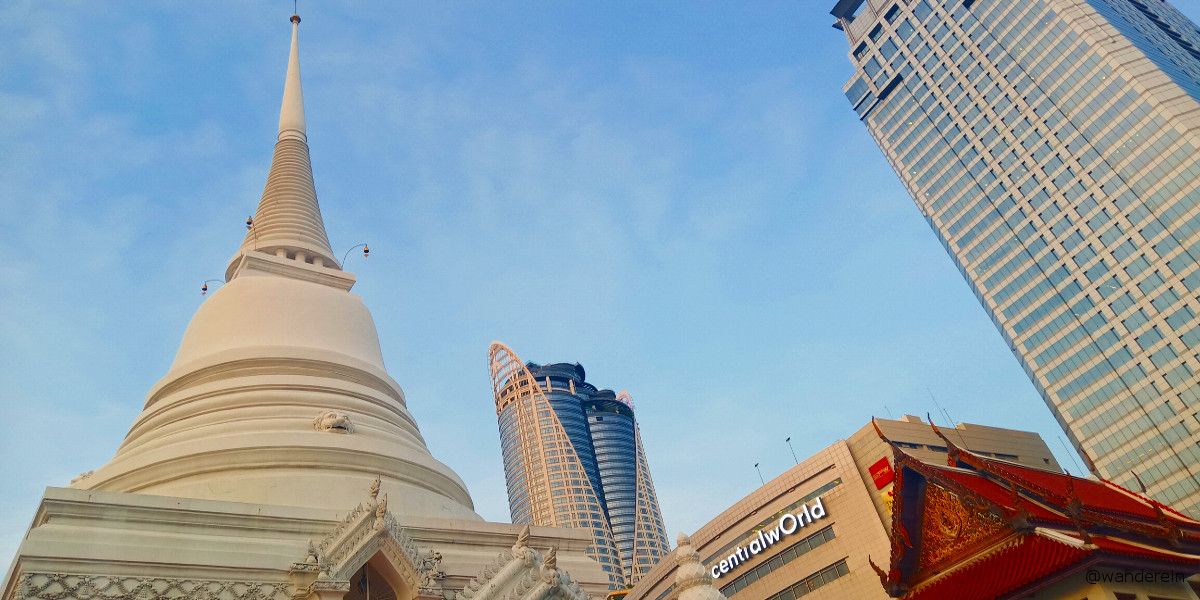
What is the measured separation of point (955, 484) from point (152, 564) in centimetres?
1456

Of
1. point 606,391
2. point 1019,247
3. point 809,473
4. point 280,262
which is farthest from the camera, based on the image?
point 606,391

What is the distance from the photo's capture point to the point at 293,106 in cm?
3362

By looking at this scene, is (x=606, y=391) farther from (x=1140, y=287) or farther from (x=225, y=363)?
(x=225, y=363)

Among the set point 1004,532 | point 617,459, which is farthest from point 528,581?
point 617,459

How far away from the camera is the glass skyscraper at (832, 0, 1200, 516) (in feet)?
210

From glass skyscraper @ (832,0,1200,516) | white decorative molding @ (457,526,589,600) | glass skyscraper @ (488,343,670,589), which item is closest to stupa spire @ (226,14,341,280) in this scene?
white decorative molding @ (457,526,589,600)

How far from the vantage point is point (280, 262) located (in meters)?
26.5

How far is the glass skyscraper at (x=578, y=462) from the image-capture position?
10375cm

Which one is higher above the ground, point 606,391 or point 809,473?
point 606,391

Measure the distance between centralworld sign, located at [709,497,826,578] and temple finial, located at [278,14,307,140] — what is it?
28881mm

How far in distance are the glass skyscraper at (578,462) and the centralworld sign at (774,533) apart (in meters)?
49.0

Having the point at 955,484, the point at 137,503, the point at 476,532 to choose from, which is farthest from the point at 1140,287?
the point at 137,503

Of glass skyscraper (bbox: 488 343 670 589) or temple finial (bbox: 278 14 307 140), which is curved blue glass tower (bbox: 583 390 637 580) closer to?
glass skyscraper (bbox: 488 343 670 589)

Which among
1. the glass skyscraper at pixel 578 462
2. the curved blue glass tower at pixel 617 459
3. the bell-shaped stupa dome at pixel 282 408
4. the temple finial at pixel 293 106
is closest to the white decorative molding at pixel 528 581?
the bell-shaped stupa dome at pixel 282 408
